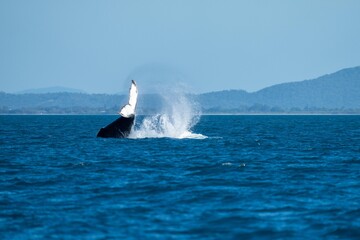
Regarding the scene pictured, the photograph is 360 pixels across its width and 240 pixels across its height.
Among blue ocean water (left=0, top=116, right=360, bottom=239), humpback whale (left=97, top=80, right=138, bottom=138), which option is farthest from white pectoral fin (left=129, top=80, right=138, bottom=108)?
blue ocean water (left=0, top=116, right=360, bottom=239)

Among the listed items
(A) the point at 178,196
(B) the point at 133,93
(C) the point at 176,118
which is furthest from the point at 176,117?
(A) the point at 178,196

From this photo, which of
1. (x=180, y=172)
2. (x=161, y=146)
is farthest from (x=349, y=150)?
(x=180, y=172)

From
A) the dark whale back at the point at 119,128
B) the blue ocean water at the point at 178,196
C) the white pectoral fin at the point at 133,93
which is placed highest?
the white pectoral fin at the point at 133,93

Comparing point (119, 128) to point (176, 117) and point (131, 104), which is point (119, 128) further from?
point (176, 117)

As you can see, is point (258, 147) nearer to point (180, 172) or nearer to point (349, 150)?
point (349, 150)

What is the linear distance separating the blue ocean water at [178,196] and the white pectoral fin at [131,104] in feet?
8.31

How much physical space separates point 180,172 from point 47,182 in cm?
520

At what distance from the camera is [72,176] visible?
2545 centimetres

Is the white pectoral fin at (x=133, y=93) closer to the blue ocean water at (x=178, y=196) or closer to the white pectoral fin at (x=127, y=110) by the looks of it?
the white pectoral fin at (x=127, y=110)

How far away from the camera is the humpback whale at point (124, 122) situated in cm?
3534

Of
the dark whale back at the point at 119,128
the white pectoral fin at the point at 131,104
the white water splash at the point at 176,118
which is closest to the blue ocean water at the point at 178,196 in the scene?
the white pectoral fin at the point at 131,104

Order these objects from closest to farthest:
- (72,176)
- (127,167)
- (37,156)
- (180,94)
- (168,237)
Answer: (168,237) < (72,176) < (127,167) < (37,156) < (180,94)

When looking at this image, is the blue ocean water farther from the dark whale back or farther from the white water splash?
the white water splash

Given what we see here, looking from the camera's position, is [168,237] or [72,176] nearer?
[168,237]
